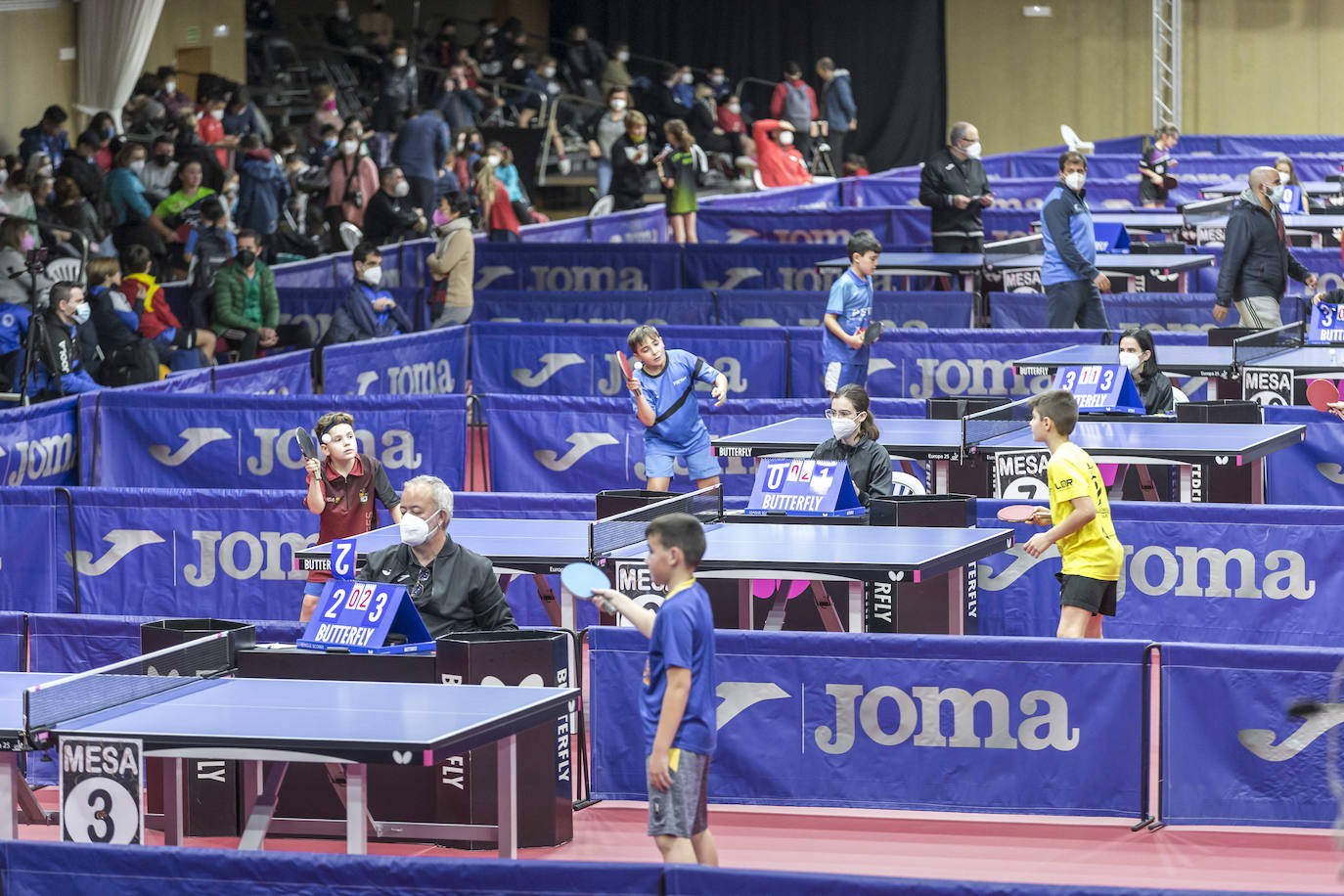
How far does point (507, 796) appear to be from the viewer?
6.97m

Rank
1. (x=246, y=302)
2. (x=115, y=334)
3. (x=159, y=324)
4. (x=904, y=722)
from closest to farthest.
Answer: (x=904, y=722)
(x=115, y=334)
(x=159, y=324)
(x=246, y=302)

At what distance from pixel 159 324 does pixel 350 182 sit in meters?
6.10

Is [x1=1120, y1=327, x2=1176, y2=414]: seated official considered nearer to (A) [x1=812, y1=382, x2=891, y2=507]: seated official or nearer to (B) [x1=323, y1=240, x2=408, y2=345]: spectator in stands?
(A) [x1=812, y1=382, x2=891, y2=507]: seated official

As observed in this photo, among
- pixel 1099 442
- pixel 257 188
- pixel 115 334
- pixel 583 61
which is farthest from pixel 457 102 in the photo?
pixel 1099 442

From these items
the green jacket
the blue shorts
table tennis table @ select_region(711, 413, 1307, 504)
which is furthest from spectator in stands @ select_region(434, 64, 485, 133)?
the blue shorts

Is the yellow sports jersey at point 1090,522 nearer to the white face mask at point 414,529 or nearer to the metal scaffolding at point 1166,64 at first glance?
the white face mask at point 414,529

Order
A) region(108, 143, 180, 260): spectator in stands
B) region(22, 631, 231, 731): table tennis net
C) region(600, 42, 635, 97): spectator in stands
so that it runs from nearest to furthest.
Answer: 1. region(22, 631, 231, 731): table tennis net
2. region(108, 143, 180, 260): spectator in stands
3. region(600, 42, 635, 97): spectator in stands

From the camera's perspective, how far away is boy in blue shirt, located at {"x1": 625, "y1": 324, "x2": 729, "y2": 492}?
Answer: 12.0 meters

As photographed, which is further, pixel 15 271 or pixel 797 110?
pixel 797 110

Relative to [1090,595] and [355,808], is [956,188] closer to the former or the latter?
[1090,595]

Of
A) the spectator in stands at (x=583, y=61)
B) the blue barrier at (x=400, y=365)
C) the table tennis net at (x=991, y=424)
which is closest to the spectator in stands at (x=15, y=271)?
the blue barrier at (x=400, y=365)

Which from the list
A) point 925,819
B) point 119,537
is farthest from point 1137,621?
point 119,537

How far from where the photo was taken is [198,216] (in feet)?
69.3

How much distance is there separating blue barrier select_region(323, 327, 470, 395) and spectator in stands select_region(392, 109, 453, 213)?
7.43m
